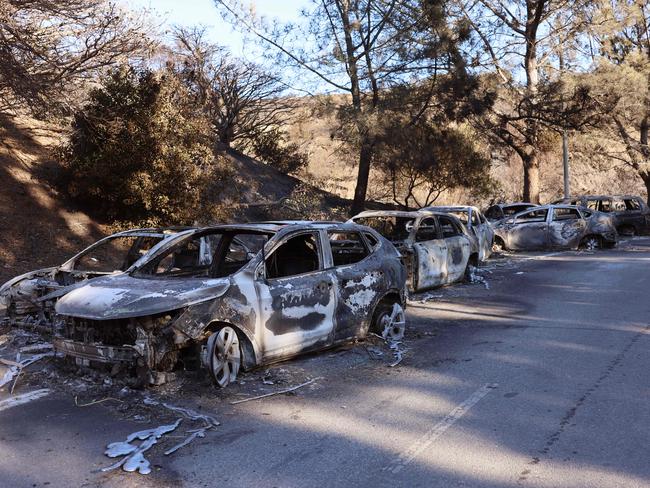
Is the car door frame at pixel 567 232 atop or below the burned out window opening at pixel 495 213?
below

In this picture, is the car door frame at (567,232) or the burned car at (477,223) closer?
the burned car at (477,223)

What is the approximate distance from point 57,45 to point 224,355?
11.1m

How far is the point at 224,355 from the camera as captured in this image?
636 cm

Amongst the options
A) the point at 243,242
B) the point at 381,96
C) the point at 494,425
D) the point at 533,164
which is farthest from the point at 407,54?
the point at 494,425

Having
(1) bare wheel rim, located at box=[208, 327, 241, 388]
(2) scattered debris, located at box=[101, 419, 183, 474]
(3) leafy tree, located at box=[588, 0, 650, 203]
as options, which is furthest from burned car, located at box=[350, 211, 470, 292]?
(3) leafy tree, located at box=[588, 0, 650, 203]

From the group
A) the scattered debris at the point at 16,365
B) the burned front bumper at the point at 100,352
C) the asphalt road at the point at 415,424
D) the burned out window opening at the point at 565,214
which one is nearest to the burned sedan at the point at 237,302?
the burned front bumper at the point at 100,352

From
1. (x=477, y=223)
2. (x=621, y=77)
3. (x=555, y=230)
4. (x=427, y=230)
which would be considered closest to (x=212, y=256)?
(x=427, y=230)

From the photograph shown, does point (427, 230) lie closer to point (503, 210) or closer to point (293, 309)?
point (293, 309)

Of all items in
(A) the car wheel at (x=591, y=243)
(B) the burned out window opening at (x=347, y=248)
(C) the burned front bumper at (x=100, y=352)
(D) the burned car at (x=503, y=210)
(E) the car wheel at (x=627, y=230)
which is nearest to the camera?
(C) the burned front bumper at (x=100, y=352)

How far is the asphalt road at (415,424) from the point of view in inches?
177

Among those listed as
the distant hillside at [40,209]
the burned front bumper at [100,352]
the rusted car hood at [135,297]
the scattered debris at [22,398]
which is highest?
the distant hillside at [40,209]

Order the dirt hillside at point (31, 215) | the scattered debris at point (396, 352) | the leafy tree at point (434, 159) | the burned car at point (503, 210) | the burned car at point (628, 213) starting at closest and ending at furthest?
→ the scattered debris at point (396, 352), the dirt hillside at point (31, 215), the burned car at point (503, 210), the leafy tree at point (434, 159), the burned car at point (628, 213)

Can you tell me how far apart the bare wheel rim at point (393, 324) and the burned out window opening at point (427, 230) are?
4048 mm

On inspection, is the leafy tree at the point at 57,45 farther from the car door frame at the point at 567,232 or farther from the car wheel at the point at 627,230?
the car wheel at the point at 627,230
